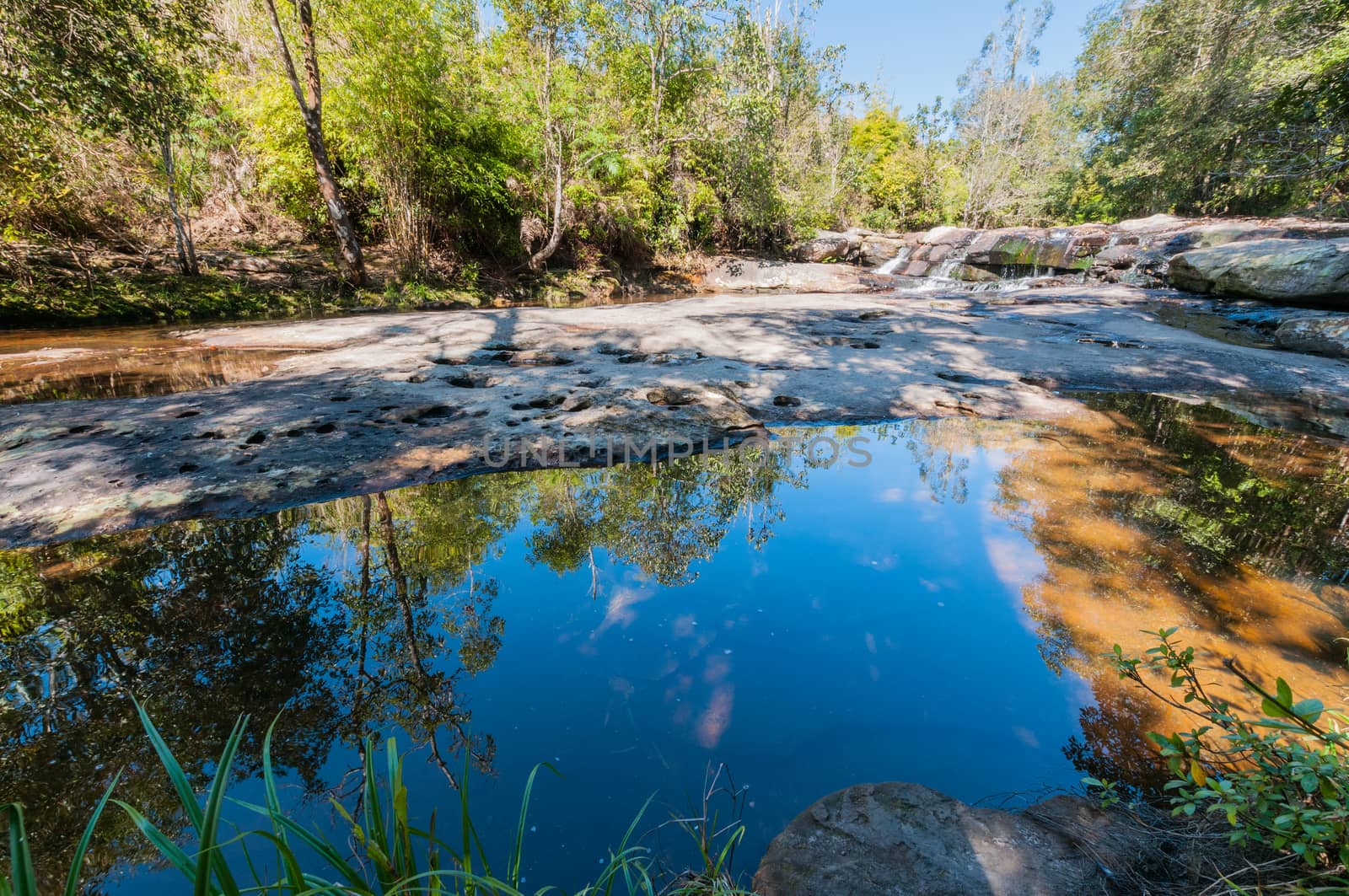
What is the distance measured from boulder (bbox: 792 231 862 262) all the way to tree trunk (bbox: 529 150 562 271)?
890 cm

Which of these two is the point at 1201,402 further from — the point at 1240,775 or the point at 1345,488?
the point at 1240,775

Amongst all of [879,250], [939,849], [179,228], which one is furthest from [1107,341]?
[179,228]

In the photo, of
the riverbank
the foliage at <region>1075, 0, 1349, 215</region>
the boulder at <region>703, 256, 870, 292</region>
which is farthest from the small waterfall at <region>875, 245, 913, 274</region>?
the riverbank

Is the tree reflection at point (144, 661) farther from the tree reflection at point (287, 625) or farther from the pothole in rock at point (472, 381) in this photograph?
the pothole in rock at point (472, 381)

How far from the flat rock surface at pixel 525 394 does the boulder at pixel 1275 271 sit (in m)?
3.48

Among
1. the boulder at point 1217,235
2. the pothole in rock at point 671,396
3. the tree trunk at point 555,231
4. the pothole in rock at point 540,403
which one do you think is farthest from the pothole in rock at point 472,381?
the boulder at point 1217,235

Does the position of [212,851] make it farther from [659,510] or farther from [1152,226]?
[1152,226]

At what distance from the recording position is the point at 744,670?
199 centimetres

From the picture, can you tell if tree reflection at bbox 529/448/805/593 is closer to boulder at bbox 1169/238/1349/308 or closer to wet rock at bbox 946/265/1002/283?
boulder at bbox 1169/238/1349/308

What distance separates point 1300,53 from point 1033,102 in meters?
25.8

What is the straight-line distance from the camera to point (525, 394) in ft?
15.1

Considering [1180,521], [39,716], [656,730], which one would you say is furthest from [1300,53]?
[39,716]

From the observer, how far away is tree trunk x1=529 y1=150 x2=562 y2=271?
12.4 meters

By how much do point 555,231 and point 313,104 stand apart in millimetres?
5043
